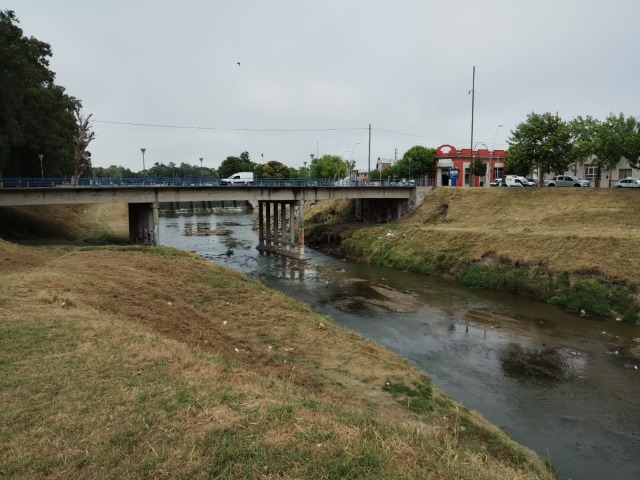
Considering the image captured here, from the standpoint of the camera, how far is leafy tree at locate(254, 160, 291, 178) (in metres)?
130

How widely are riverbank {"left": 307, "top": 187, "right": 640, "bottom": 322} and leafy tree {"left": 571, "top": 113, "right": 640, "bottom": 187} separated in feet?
15.0

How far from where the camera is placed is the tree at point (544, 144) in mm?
53906

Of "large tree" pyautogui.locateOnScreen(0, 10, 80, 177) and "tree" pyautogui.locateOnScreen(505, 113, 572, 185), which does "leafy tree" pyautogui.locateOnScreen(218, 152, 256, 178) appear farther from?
"tree" pyautogui.locateOnScreen(505, 113, 572, 185)

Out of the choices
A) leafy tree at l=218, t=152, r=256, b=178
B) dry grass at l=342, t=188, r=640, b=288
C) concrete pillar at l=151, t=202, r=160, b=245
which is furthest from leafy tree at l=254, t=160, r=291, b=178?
concrete pillar at l=151, t=202, r=160, b=245

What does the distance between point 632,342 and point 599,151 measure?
33834 millimetres

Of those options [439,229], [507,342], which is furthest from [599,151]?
[507,342]

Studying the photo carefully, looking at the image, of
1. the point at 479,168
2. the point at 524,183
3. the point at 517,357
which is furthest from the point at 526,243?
the point at 479,168

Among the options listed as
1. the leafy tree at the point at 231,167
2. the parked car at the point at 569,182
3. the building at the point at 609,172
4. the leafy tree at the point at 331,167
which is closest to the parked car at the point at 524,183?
the parked car at the point at 569,182

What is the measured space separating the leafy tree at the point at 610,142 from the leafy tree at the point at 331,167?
6870 centimetres

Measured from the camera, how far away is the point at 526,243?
38094mm

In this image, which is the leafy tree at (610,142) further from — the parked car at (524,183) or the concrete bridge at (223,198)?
the concrete bridge at (223,198)

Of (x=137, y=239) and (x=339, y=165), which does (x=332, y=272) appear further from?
(x=339, y=165)

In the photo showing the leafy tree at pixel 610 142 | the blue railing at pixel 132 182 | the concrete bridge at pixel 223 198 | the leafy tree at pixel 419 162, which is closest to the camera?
the concrete bridge at pixel 223 198

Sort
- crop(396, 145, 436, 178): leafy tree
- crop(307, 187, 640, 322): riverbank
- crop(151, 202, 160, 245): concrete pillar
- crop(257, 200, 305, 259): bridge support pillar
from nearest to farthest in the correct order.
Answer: crop(307, 187, 640, 322): riverbank → crop(151, 202, 160, 245): concrete pillar → crop(257, 200, 305, 259): bridge support pillar → crop(396, 145, 436, 178): leafy tree
